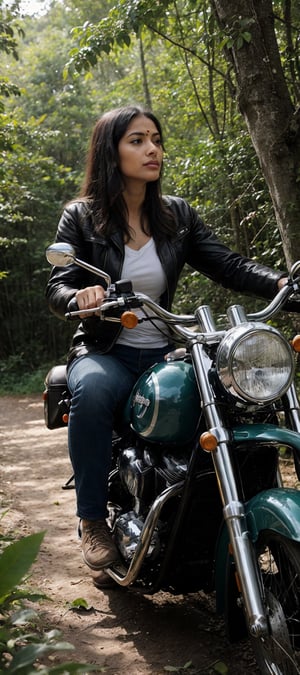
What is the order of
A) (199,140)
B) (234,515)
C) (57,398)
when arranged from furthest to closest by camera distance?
(199,140) → (57,398) → (234,515)

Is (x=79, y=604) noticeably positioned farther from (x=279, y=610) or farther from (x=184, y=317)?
(x=184, y=317)

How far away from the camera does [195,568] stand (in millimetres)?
2732

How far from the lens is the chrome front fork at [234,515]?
205 centimetres

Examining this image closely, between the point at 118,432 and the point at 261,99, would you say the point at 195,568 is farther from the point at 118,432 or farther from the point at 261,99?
the point at 261,99

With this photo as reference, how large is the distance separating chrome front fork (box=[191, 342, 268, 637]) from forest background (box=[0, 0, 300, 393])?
233cm

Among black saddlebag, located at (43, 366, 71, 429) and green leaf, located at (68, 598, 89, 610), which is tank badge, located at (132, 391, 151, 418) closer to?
black saddlebag, located at (43, 366, 71, 429)

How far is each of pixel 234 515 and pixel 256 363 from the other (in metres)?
→ 0.45

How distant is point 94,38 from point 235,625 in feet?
16.0

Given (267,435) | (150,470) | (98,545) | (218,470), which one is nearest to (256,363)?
(267,435)

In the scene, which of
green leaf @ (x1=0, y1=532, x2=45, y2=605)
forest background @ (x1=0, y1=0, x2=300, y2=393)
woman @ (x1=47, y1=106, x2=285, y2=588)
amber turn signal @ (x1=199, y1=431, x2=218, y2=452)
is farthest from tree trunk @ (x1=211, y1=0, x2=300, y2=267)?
green leaf @ (x1=0, y1=532, x2=45, y2=605)

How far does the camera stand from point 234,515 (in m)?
2.16

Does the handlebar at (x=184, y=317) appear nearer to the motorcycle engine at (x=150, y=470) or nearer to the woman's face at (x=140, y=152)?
the motorcycle engine at (x=150, y=470)

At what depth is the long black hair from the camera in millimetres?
3281

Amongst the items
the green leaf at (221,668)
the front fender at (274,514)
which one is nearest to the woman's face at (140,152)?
the front fender at (274,514)
